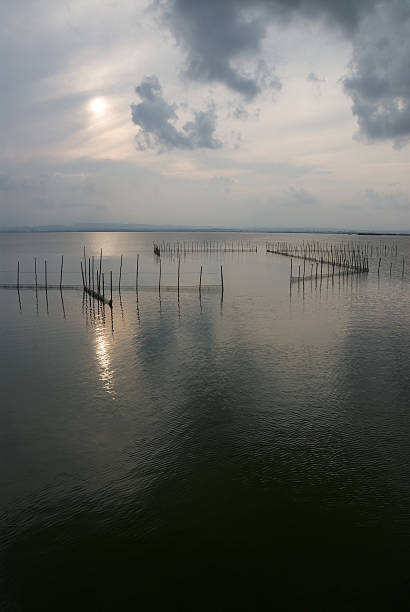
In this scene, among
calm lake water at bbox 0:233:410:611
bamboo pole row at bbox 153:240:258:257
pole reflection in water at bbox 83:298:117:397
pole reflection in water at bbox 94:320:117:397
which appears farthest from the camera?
bamboo pole row at bbox 153:240:258:257

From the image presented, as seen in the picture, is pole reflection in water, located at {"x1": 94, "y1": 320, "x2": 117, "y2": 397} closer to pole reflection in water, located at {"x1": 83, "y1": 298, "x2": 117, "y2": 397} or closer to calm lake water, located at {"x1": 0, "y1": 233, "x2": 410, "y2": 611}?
pole reflection in water, located at {"x1": 83, "y1": 298, "x2": 117, "y2": 397}

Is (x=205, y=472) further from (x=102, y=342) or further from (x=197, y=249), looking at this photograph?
(x=197, y=249)

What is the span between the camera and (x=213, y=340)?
24969mm

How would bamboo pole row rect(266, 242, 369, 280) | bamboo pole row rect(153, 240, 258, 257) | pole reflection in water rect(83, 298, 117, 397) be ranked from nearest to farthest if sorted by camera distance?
pole reflection in water rect(83, 298, 117, 397) → bamboo pole row rect(266, 242, 369, 280) → bamboo pole row rect(153, 240, 258, 257)

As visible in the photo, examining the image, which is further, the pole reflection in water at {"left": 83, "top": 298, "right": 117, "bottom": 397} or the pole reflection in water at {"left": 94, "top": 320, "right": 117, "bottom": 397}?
the pole reflection in water at {"left": 83, "top": 298, "right": 117, "bottom": 397}

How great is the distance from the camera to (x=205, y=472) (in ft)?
38.4

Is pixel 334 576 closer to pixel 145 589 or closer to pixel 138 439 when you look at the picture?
pixel 145 589

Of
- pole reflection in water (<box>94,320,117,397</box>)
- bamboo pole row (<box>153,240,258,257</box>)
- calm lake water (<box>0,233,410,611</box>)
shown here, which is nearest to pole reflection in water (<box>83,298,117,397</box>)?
pole reflection in water (<box>94,320,117,397</box>)

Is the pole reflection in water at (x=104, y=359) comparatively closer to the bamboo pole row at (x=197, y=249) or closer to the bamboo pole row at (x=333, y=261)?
the bamboo pole row at (x=333, y=261)

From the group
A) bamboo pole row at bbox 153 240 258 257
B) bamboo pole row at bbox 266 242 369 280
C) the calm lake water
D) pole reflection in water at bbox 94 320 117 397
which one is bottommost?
the calm lake water

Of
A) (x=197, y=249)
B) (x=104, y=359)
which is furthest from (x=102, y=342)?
(x=197, y=249)

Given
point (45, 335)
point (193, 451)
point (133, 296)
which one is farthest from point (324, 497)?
point (133, 296)

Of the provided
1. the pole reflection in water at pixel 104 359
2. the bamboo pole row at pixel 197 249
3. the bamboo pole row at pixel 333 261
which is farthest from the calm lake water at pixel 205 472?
the bamboo pole row at pixel 197 249

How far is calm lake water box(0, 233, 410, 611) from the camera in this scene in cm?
823
